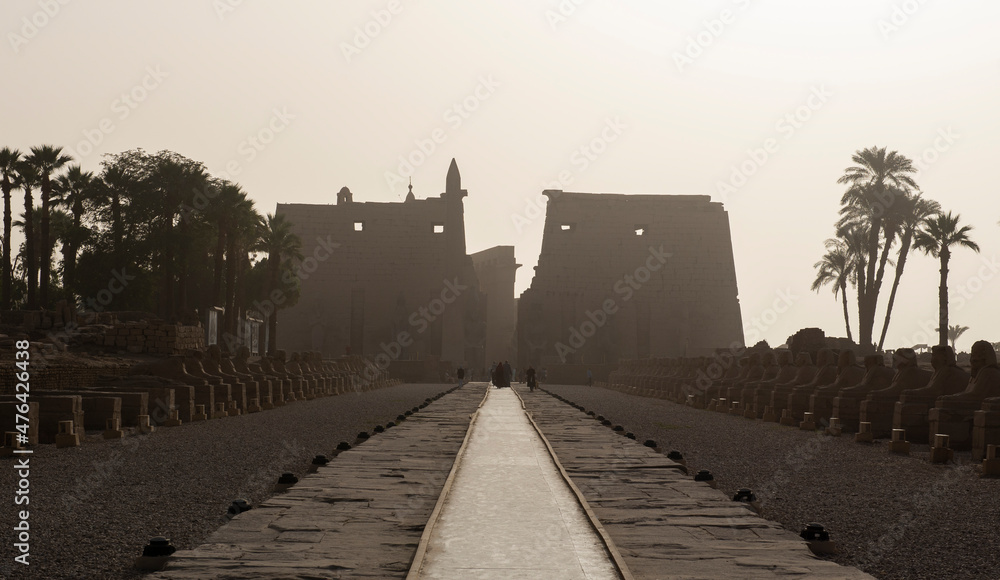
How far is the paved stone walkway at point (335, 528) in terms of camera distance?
4965 millimetres

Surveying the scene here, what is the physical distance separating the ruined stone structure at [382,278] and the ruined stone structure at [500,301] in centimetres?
1164

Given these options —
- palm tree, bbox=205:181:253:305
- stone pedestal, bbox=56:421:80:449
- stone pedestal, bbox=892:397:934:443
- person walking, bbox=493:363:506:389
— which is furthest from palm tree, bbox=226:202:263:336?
stone pedestal, bbox=892:397:934:443

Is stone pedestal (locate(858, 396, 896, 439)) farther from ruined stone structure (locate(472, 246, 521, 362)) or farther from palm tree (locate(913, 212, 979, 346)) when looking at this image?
ruined stone structure (locate(472, 246, 521, 362))

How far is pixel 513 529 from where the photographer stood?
5.95 meters

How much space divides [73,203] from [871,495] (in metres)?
38.3

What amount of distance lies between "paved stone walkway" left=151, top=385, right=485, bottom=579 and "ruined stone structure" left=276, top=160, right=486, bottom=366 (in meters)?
53.3

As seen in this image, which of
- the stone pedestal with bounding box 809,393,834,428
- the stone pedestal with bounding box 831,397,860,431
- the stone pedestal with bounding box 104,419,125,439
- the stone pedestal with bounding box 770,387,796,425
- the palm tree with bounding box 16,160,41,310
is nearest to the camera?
the stone pedestal with bounding box 104,419,125,439

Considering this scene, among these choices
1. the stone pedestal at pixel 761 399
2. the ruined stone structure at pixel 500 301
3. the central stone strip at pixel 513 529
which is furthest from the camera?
the ruined stone structure at pixel 500 301

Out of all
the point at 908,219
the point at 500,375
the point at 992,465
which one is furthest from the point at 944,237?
the point at 992,465

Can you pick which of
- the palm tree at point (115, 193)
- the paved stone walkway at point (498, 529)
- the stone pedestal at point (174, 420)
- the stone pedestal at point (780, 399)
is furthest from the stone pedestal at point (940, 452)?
the palm tree at point (115, 193)

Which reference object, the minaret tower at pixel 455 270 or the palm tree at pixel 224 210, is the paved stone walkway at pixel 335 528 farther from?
the minaret tower at pixel 455 270

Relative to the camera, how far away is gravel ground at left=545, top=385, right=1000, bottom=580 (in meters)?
6.04

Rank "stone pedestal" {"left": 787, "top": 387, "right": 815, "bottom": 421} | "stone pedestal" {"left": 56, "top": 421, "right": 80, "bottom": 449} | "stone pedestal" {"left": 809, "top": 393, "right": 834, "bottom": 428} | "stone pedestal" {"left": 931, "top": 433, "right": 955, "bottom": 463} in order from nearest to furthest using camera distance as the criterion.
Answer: "stone pedestal" {"left": 931, "top": 433, "right": 955, "bottom": 463}, "stone pedestal" {"left": 56, "top": 421, "right": 80, "bottom": 449}, "stone pedestal" {"left": 809, "top": 393, "right": 834, "bottom": 428}, "stone pedestal" {"left": 787, "top": 387, "right": 815, "bottom": 421}

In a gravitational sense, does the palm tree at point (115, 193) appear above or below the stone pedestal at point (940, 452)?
above
